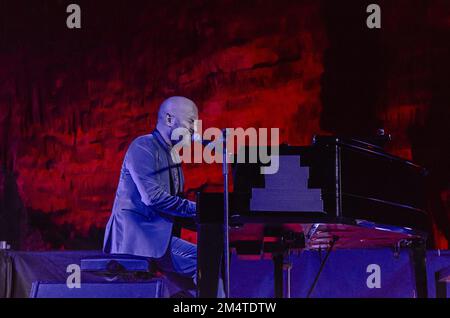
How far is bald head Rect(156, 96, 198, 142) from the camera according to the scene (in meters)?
3.84

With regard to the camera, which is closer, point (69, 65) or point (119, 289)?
point (119, 289)

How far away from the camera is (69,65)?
505cm

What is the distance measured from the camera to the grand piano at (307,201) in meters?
2.70

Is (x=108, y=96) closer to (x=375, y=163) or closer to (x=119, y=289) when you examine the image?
(x=119, y=289)

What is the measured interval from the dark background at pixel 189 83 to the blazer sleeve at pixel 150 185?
1.22 metres

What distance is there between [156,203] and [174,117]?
64cm

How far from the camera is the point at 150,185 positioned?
3549 millimetres

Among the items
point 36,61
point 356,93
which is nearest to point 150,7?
point 36,61

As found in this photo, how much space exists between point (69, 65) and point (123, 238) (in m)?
2.01

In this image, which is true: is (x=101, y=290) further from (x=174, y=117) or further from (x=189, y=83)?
(x=189, y=83)

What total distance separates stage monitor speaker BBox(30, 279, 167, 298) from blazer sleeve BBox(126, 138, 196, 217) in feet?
1.37

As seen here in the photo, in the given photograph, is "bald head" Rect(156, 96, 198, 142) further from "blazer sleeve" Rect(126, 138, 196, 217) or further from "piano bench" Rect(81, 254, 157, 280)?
"piano bench" Rect(81, 254, 157, 280)

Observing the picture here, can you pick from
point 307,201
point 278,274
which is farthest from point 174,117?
point 307,201

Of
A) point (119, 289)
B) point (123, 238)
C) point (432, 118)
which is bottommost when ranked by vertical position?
point (119, 289)
